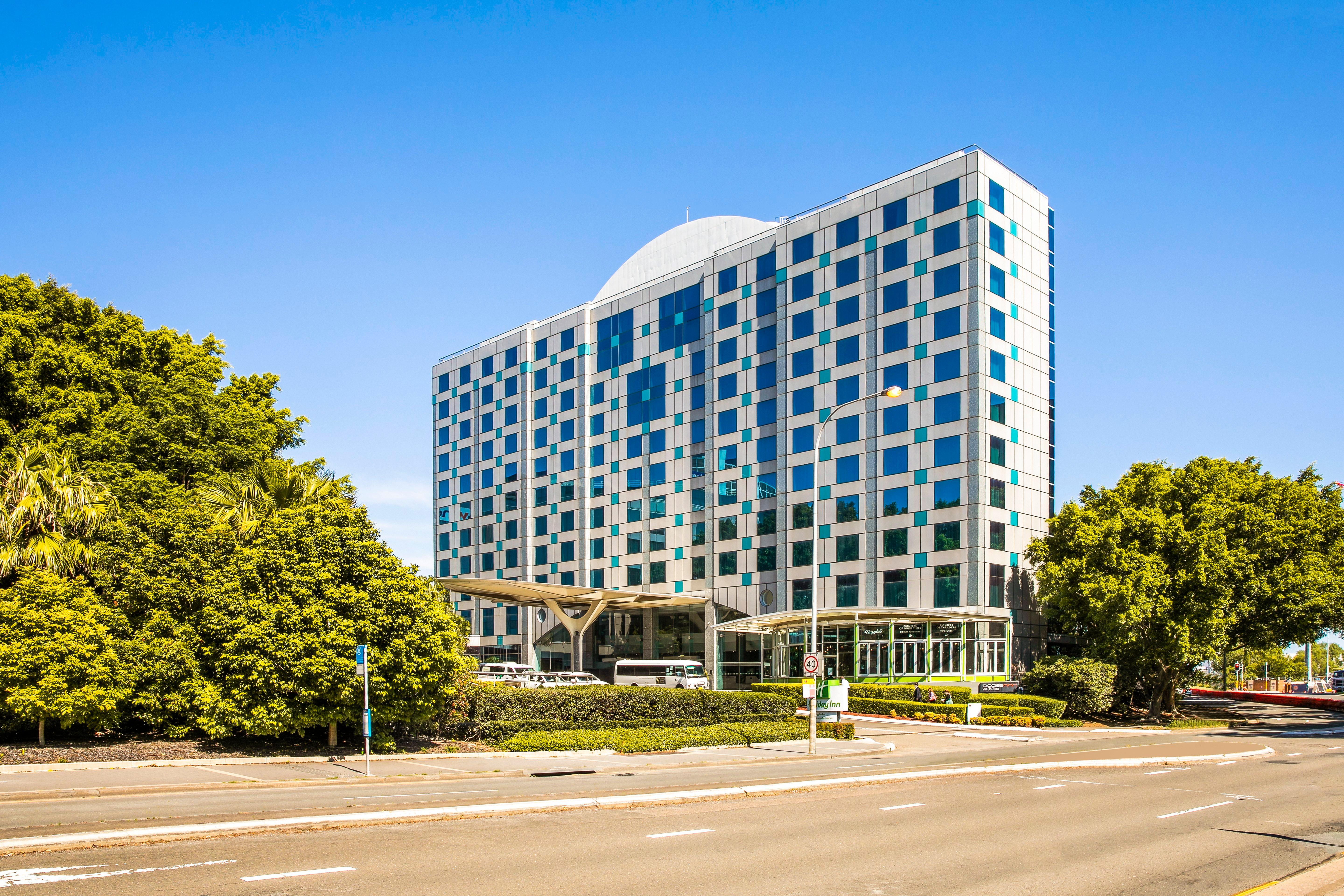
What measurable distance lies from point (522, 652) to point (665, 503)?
2059 cm

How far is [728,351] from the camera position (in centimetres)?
6725

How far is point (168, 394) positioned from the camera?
3400cm

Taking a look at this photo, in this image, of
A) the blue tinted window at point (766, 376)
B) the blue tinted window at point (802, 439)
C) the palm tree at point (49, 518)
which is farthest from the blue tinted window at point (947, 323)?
the palm tree at point (49, 518)

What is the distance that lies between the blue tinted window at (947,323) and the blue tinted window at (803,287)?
9.06m

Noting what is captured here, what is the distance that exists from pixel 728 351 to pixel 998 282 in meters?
19.3

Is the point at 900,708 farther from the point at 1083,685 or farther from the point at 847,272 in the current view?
the point at 847,272

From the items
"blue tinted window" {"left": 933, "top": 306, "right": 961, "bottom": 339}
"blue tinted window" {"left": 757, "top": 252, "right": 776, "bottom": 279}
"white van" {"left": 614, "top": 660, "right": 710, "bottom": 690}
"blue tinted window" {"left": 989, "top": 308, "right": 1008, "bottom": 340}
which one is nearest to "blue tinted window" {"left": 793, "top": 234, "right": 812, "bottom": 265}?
"blue tinted window" {"left": 757, "top": 252, "right": 776, "bottom": 279}

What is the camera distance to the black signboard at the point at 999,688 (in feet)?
159

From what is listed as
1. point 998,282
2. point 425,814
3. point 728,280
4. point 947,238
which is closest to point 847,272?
point 947,238

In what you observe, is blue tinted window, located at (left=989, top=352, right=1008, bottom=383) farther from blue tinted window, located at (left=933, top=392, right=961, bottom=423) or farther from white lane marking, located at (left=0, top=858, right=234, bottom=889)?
white lane marking, located at (left=0, top=858, right=234, bottom=889)

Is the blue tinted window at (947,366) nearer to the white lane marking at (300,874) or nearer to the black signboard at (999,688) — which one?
the black signboard at (999,688)

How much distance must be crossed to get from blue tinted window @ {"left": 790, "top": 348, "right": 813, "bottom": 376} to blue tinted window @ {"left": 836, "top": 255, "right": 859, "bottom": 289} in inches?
170

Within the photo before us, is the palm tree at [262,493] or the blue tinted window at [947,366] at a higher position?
the blue tinted window at [947,366]

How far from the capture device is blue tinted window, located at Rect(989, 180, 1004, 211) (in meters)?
53.8
